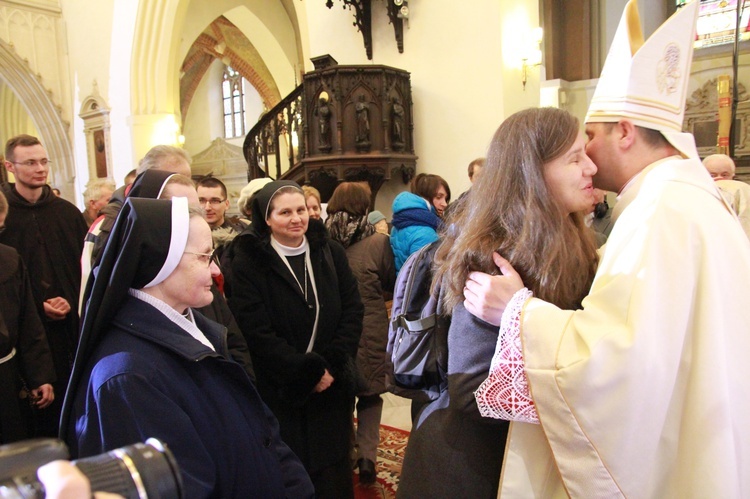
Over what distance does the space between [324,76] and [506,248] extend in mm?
5064

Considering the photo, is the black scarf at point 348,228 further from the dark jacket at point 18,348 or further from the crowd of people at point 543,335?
the crowd of people at point 543,335

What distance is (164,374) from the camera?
117 cm

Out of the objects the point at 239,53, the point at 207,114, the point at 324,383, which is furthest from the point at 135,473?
the point at 207,114

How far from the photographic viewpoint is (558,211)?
123cm

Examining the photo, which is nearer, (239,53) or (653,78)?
(653,78)

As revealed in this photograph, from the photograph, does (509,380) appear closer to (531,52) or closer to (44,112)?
(531,52)

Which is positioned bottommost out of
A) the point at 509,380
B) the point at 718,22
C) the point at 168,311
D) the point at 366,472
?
the point at 366,472

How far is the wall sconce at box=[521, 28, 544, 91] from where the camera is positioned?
600 centimetres

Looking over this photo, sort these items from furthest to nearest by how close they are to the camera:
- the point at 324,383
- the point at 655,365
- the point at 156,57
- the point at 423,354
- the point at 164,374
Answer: the point at 156,57, the point at 324,383, the point at 423,354, the point at 164,374, the point at 655,365

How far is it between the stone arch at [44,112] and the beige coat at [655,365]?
11924 millimetres

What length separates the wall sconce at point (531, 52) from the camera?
600 centimetres

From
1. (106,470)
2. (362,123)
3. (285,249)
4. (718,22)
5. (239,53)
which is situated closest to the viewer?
(106,470)

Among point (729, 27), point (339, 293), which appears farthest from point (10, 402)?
point (729, 27)

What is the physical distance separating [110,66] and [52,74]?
173cm
